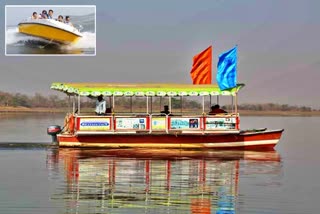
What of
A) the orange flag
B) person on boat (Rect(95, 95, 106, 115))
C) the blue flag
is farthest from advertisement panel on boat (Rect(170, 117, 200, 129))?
the orange flag

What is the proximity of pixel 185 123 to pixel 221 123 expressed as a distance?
4.32 ft

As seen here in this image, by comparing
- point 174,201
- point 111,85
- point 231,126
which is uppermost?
point 111,85

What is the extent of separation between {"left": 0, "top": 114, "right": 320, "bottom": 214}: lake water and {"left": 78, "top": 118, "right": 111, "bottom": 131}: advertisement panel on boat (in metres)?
0.91

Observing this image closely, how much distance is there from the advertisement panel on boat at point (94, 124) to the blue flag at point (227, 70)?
443 centimetres

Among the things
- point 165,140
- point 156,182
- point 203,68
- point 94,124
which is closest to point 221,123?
point 165,140

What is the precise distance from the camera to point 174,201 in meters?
12.0

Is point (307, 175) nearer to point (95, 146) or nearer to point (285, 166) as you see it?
point (285, 166)

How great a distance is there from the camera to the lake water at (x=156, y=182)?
38.1 feet

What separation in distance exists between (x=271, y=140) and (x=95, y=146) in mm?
6589

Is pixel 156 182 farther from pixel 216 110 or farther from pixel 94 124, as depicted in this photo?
pixel 216 110

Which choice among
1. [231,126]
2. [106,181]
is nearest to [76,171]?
[106,181]

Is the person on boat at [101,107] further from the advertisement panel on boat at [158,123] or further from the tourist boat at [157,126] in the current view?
the advertisement panel on boat at [158,123]

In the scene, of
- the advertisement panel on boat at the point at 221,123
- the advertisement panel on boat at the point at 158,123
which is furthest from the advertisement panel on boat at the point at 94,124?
the advertisement panel on boat at the point at 221,123

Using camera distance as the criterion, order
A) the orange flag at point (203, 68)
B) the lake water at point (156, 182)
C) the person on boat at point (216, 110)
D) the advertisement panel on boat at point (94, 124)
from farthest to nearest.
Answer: the orange flag at point (203, 68) → the person on boat at point (216, 110) → the advertisement panel on boat at point (94, 124) → the lake water at point (156, 182)
